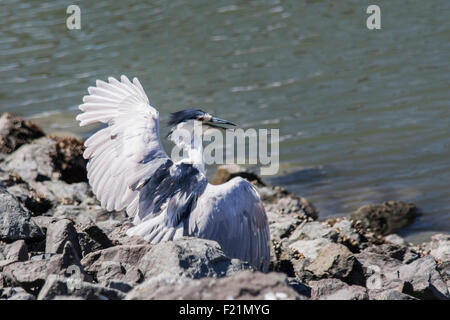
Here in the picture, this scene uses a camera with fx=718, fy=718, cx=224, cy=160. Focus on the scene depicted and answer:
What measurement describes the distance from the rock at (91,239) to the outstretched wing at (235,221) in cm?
72

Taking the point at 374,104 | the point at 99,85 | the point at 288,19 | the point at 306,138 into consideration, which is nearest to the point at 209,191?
the point at 99,85

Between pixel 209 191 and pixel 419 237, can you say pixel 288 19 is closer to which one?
pixel 419 237

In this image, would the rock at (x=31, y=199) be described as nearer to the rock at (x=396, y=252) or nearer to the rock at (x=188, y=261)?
the rock at (x=188, y=261)

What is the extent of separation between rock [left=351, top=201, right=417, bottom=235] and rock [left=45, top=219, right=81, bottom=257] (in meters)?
4.41

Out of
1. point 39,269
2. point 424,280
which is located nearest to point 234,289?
point 39,269

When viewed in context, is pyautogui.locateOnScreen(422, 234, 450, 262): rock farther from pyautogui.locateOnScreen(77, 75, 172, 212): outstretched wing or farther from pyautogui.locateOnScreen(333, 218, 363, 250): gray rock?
pyautogui.locateOnScreen(77, 75, 172, 212): outstretched wing

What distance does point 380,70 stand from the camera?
1373 cm

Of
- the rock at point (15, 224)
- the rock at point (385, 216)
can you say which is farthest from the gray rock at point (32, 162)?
the rock at point (385, 216)

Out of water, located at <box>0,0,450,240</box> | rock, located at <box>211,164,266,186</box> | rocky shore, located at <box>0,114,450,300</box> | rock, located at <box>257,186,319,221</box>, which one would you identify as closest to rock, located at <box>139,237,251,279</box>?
rocky shore, located at <box>0,114,450,300</box>

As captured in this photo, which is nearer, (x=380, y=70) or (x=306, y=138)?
(x=306, y=138)

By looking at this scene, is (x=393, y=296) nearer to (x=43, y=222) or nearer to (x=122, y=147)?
(x=122, y=147)

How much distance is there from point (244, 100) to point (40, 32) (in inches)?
309

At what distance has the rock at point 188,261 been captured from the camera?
476 cm

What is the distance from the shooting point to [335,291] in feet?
17.2
